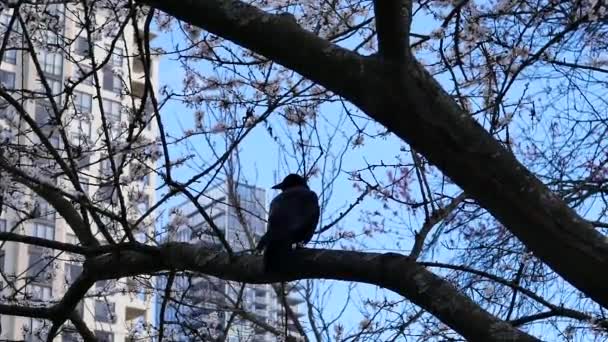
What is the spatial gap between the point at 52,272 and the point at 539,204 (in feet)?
14.6

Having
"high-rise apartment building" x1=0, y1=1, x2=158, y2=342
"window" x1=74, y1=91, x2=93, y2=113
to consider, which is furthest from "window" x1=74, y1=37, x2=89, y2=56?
"window" x1=74, y1=91, x2=93, y2=113

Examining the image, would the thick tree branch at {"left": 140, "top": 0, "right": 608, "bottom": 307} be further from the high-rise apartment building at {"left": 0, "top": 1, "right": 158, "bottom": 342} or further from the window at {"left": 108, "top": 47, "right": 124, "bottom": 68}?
the window at {"left": 108, "top": 47, "right": 124, "bottom": 68}

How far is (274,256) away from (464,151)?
0.78 metres

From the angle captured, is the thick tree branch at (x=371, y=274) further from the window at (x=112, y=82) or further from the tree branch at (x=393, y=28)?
the window at (x=112, y=82)

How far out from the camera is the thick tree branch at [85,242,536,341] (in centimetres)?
247

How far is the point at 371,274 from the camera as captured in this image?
2646 millimetres

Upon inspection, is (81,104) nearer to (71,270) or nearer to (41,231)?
(71,270)

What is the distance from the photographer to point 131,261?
3.31 m

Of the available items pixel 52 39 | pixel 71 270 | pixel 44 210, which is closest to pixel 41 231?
pixel 71 270

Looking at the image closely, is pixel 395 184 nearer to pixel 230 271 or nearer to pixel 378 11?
pixel 230 271

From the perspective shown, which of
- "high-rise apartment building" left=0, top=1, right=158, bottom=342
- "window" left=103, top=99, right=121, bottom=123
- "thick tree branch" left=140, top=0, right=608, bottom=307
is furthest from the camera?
"window" left=103, top=99, right=121, bottom=123

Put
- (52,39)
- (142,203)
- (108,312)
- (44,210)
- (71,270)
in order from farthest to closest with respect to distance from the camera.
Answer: (71,270) < (44,210) < (142,203) < (108,312) < (52,39)

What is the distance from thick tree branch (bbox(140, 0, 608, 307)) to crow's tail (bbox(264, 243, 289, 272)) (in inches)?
23.4

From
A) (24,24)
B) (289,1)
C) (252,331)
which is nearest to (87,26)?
Result: (24,24)
